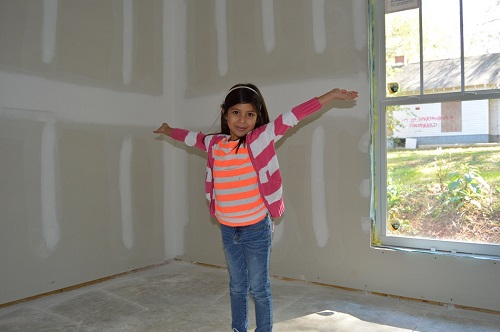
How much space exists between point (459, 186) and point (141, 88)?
2665 millimetres

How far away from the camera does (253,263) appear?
202 centimetres

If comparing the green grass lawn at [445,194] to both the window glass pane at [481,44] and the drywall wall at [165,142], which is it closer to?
the drywall wall at [165,142]

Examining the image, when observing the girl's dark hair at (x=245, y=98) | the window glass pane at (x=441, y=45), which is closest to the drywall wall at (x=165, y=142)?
the window glass pane at (x=441, y=45)

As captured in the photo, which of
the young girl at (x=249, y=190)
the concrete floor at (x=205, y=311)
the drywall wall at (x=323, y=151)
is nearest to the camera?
the young girl at (x=249, y=190)

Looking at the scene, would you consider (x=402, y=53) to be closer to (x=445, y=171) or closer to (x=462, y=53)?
(x=462, y=53)

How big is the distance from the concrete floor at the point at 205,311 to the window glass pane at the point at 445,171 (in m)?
0.53

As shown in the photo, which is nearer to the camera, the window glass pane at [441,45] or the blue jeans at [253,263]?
the blue jeans at [253,263]

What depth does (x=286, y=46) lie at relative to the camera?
347cm

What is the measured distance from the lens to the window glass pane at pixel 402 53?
2.97 metres

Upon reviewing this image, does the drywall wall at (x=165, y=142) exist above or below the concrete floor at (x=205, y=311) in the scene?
above

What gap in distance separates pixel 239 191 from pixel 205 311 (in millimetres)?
1162

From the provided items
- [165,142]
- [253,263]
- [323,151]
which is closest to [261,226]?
[253,263]

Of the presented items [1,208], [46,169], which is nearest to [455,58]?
[46,169]

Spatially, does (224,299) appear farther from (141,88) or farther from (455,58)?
(455,58)
